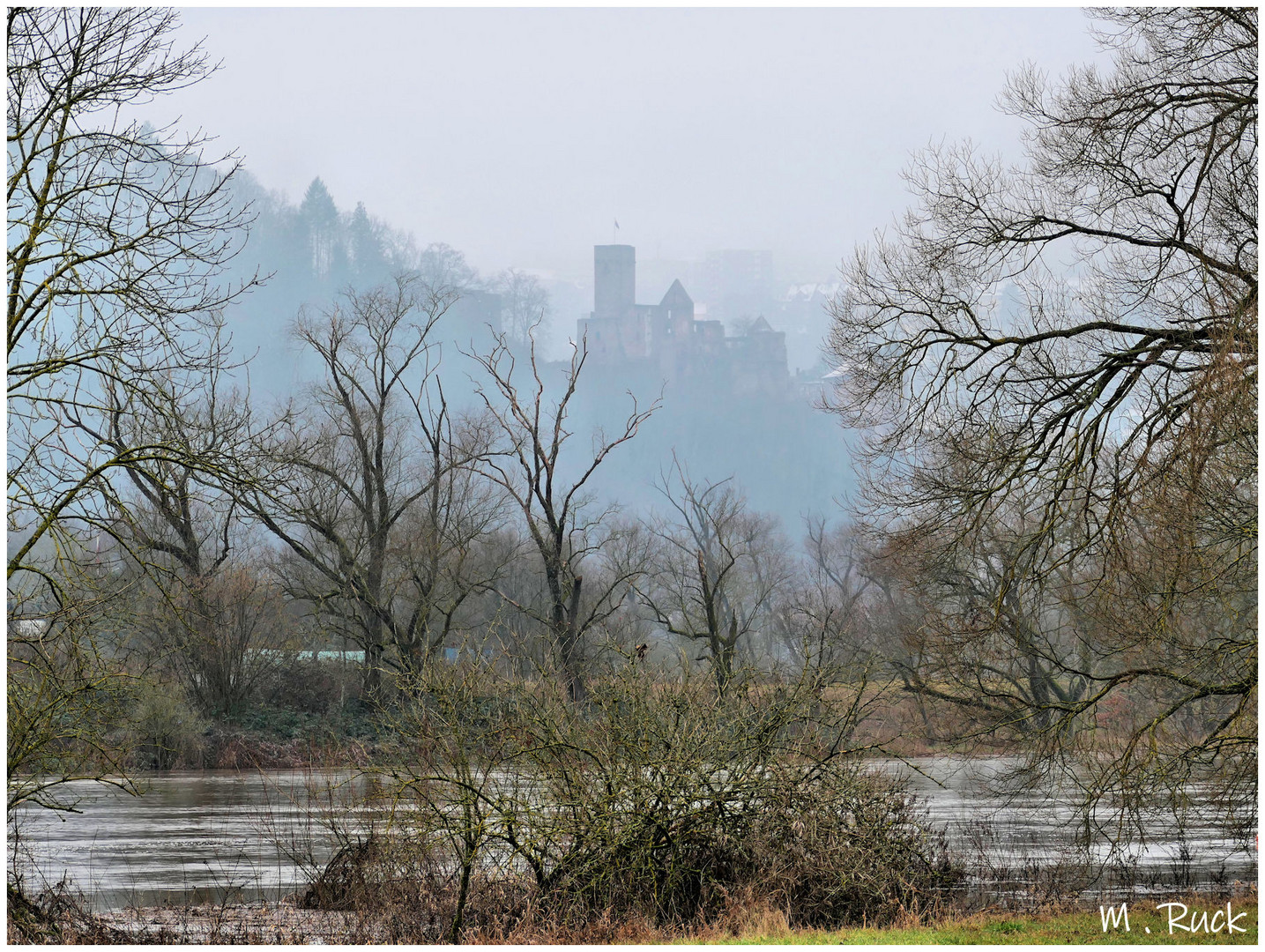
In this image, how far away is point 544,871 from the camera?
1186cm

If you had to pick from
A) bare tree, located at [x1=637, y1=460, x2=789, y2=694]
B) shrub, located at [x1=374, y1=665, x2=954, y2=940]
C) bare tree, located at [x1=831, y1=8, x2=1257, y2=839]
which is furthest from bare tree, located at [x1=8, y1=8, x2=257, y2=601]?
bare tree, located at [x1=637, y1=460, x2=789, y2=694]

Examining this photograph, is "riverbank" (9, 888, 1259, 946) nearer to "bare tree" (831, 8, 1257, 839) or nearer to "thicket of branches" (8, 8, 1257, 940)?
"thicket of branches" (8, 8, 1257, 940)

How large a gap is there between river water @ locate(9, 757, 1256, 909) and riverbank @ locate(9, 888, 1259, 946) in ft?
2.87

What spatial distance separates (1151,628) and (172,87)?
11354 mm

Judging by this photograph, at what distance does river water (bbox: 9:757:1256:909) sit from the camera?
13836 mm

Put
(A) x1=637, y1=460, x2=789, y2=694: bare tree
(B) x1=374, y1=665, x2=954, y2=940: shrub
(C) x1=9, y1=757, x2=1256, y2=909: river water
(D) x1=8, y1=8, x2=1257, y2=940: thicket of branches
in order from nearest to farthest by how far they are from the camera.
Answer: (D) x1=8, y1=8, x2=1257, y2=940: thicket of branches
(B) x1=374, y1=665, x2=954, y2=940: shrub
(C) x1=9, y1=757, x2=1256, y2=909: river water
(A) x1=637, y1=460, x2=789, y2=694: bare tree

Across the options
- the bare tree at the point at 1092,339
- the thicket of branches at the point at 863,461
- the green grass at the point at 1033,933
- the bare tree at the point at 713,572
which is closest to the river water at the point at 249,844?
the green grass at the point at 1033,933

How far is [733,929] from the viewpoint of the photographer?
11.2 metres

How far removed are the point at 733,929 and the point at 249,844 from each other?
31.8 feet

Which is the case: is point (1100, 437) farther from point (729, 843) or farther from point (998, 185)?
point (729, 843)

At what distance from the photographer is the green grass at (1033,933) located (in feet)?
32.8

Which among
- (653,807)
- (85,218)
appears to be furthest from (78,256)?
(653,807)

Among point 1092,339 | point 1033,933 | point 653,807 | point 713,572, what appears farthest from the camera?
point 713,572

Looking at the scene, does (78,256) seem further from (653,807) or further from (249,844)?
(249,844)
